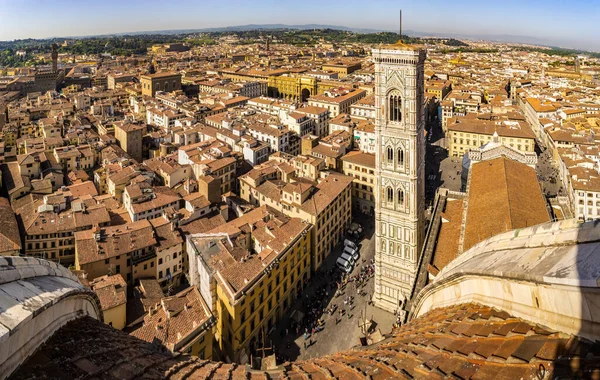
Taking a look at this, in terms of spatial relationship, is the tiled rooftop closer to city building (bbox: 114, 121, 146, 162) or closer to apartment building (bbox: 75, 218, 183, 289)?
apartment building (bbox: 75, 218, 183, 289)

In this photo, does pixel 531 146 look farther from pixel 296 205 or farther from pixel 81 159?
pixel 81 159

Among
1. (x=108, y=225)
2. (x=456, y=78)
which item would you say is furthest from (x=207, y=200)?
(x=456, y=78)

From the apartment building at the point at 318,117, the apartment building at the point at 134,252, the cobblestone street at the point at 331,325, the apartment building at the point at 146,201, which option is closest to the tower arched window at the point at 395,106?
the cobblestone street at the point at 331,325

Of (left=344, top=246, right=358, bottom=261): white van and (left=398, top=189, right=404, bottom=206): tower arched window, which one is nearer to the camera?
(left=398, top=189, right=404, bottom=206): tower arched window

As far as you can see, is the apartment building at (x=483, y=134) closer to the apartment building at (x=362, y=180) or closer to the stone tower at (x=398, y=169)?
the apartment building at (x=362, y=180)

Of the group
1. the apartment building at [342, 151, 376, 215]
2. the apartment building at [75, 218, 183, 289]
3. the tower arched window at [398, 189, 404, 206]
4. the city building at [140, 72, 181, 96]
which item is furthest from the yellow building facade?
the city building at [140, 72, 181, 96]

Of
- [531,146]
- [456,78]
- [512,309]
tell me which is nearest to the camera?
[512,309]

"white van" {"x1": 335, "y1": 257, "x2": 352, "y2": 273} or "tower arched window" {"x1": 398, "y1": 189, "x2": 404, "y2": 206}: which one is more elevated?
"tower arched window" {"x1": 398, "y1": 189, "x2": 404, "y2": 206}
